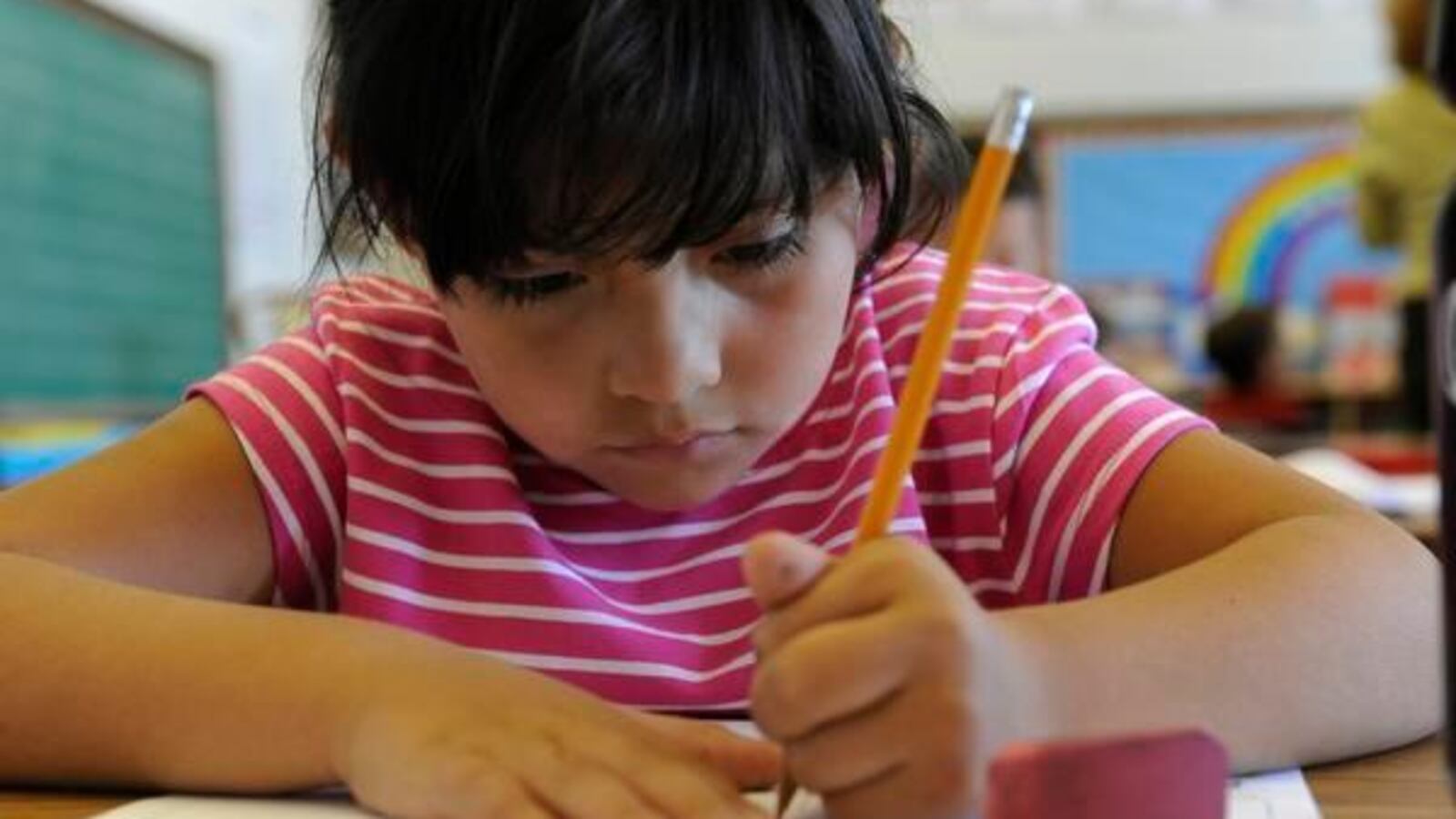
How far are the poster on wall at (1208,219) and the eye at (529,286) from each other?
3.33m

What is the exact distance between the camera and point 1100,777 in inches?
12.8

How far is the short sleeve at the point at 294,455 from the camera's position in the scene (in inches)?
26.1

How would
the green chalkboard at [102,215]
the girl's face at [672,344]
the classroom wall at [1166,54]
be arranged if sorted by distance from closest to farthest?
the girl's face at [672,344] < the green chalkboard at [102,215] < the classroom wall at [1166,54]

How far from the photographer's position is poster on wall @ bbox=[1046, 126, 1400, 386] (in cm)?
380

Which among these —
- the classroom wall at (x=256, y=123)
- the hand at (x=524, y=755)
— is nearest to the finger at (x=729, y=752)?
the hand at (x=524, y=755)

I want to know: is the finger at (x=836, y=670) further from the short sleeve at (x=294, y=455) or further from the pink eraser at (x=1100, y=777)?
the short sleeve at (x=294, y=455)

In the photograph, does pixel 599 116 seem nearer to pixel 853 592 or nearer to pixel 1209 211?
pixel 853 592

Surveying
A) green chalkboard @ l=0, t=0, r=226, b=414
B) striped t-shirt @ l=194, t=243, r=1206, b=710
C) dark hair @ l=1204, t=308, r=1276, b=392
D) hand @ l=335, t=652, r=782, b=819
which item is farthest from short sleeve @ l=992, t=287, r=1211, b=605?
dark hair @ l=1204, t=308, r=1276, b=392

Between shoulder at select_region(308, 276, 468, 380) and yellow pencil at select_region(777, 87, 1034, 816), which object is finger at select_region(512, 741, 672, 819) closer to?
yellow pencil at select_region(777, 87, 1034, 816)

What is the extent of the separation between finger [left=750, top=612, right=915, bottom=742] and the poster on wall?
349 centimetres

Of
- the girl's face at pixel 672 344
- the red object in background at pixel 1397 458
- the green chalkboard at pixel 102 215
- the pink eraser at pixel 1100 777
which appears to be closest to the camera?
the pink eraser at pixel 1100 777

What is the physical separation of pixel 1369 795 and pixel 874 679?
6.7 inches

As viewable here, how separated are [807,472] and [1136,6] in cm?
338

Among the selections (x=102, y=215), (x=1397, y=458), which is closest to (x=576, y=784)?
(x=1397, y=458)
